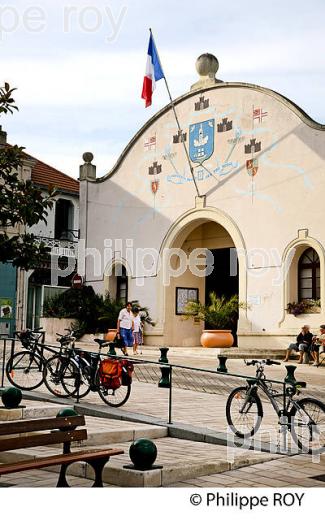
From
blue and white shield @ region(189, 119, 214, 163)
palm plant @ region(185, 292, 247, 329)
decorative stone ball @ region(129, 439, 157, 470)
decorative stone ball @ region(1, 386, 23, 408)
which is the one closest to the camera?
decorative stone ball @ region(129, 439, 157, 470)

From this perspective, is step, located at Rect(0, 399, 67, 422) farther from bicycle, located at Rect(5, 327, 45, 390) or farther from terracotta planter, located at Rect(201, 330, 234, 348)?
terracotta planter, located at Rect(201, 330, 234, 348)

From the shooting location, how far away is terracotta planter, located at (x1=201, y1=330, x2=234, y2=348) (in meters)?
22.1

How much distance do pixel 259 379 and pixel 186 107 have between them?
57.3 ft

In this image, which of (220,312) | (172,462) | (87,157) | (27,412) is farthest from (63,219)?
(172,462)

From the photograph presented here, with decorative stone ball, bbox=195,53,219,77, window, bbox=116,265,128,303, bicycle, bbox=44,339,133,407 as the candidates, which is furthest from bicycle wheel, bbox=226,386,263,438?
window, bbox=116,265,128,303

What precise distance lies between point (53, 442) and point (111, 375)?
16.6ft

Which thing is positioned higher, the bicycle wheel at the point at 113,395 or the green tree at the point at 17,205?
the green tree at the point at 17,205

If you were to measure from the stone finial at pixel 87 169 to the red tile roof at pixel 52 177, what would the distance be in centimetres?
520

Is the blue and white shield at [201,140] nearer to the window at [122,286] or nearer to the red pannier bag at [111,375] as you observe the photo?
the window at [122,286]

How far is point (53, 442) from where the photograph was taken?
232 inches

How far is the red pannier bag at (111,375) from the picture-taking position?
1092 centimetres

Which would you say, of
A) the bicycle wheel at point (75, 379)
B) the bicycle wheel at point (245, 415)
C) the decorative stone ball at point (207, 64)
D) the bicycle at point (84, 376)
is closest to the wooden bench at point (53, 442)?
the bicycle wheel at point (245, 415)

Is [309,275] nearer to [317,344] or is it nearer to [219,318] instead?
[317,344]

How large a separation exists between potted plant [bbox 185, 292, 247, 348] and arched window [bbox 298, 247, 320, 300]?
6.49 ft
